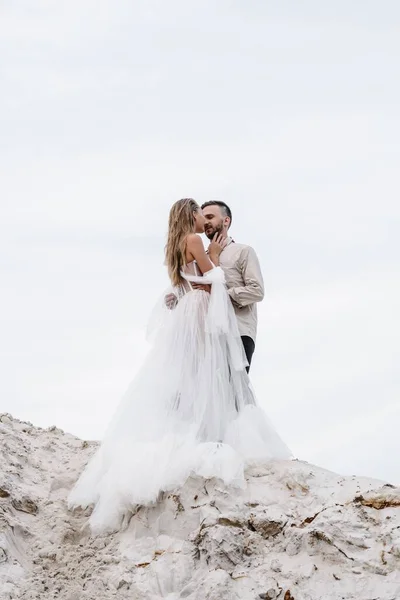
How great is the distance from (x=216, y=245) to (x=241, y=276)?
42 centimetres

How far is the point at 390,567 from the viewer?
6.22m

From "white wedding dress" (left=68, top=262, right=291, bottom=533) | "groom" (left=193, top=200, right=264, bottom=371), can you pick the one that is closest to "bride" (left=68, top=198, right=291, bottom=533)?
"white wedding dress" (left=68, top=262, right=291, bottom=533)

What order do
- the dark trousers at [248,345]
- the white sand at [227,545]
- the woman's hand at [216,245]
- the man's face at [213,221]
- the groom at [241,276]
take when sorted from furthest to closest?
the man's face at [213,221], the woman's hand at [216,245], the dark trousers at [248,345], the groom at [241,276], the white sand at [227,545]

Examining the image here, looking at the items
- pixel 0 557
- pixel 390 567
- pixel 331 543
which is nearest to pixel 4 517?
pixel 0 557

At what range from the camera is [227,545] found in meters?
6.66

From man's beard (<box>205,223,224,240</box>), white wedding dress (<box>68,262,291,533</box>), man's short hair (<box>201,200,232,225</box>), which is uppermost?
man's short hair (<box>201,200,232,225</box>)

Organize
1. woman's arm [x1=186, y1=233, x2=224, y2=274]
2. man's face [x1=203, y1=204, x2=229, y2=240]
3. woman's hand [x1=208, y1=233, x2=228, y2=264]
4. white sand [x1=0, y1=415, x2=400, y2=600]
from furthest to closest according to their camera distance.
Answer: man's face [x1=203, y1=204, x2=229, y2=240] → woman's hand [x1=208, y1=233, x2=228, y2=264] → woman's arm [x1=186, y1=233, x2=224, y2=274] → white sand [x1=0, y1=415, x2=400, y2=600]

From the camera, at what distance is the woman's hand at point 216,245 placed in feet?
28.6

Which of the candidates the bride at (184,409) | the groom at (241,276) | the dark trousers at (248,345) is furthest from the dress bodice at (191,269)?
the dark trousers at (248,345)

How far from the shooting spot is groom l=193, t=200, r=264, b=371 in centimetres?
841

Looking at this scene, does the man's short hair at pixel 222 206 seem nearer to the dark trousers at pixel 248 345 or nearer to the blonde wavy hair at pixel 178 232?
the blonde wavy hair at pixel 178 232

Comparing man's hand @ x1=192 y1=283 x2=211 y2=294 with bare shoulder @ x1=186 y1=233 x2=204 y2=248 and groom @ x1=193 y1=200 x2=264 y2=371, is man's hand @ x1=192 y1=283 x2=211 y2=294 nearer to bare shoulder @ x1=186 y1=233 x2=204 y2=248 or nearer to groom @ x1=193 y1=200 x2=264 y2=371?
groom @ x1=193 y1=200 x2=264 y2=371

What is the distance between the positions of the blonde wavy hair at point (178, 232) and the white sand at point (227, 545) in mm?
2157

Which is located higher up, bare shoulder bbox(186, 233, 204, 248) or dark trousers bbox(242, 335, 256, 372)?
bare shoulder bbox(186, 233, 204, 248)
